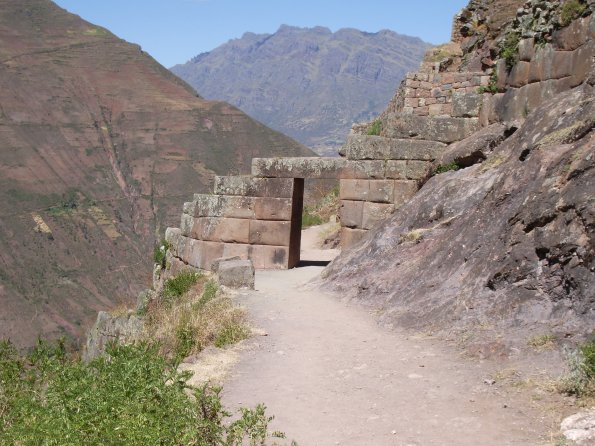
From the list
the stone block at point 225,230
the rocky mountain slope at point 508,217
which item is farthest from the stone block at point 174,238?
the rocky mountain slope at point 508,217

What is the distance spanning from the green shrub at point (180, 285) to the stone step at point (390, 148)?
3831mm

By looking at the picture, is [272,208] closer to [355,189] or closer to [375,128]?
[355,189]

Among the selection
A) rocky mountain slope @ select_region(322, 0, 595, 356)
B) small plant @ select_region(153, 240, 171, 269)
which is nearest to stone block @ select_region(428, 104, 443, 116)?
rocky mountain slope @ select_region(322, 0, 595, 356)

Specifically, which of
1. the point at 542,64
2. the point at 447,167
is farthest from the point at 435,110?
the point at 542,64

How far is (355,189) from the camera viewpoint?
539 inches

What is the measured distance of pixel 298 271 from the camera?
13.9 m

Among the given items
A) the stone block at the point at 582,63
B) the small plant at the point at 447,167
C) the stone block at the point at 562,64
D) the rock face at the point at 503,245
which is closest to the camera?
the rock face at the point at 503,245

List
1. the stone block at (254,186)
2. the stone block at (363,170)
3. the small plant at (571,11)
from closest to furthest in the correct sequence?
1. the small plant at (571,11)
2. the stone block at (363,170)
3. the stone block at (254,186)

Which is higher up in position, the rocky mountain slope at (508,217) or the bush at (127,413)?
the rocky mountain slope at (508,217)

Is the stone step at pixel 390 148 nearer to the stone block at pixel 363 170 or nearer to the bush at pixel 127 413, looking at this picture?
the stone block at pixel 363 170

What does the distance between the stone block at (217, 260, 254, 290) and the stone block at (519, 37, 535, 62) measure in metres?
5.74

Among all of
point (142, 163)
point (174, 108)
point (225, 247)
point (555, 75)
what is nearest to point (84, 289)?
point (142, 163)

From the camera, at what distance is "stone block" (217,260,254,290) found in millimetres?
11477

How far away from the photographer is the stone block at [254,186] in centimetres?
1399
